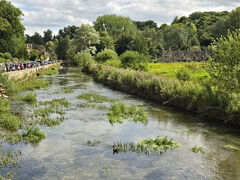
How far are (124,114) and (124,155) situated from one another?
24.3 feet

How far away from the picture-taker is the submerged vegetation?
1191 centimetres

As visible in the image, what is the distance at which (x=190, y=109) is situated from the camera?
1939 cm

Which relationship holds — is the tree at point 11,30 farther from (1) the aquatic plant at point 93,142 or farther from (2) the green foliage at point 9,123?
Answer: (1) the aquatic plant at point 93,142

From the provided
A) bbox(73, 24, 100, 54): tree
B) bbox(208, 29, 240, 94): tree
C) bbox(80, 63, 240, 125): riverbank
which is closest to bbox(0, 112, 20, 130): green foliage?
bbox(80, 63, 240, 125): riverbank

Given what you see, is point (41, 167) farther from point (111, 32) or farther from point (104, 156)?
point (111, 32)

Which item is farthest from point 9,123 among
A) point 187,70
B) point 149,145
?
point 187,70

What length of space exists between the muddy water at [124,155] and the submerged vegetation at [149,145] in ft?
1.26

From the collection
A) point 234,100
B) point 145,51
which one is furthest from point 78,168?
point 145,51

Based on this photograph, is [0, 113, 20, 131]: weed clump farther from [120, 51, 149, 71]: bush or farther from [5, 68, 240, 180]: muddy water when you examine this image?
[120, 51, 149, 71]: bush

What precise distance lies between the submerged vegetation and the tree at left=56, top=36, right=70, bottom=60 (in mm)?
134381

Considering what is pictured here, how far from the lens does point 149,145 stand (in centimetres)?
1233

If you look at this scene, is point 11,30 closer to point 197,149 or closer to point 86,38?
point 86,38

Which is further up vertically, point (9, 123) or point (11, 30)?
point (11, 30)

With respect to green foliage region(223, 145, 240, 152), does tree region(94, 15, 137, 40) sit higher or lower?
higher
